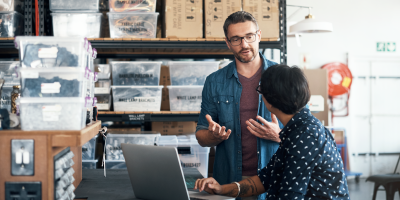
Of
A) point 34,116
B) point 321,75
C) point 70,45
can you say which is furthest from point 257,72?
point 321,75

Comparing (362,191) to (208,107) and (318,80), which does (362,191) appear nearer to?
(318,80)

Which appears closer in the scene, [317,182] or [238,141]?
[317,182]

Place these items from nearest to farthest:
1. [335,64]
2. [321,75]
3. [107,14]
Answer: [107,14], [321,75], [335,64]

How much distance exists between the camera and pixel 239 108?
183 centimetres

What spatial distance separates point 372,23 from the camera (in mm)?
6207

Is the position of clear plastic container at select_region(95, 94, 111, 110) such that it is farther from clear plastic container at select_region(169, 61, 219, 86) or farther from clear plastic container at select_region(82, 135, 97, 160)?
clear plastic container at select_region(169, 61, 219, 86)

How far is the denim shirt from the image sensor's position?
1779mm

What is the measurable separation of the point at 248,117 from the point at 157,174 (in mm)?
714

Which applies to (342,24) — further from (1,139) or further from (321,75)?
(1,139)

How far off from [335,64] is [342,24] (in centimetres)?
79

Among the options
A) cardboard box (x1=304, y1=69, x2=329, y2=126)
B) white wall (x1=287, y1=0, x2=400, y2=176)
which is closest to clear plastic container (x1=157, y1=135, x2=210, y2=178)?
cardboard box (x1=304, y1=69, x2=329, y2=126)

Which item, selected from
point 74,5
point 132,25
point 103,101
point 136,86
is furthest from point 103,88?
point 74,5

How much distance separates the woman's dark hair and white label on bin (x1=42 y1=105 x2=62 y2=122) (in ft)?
2.46

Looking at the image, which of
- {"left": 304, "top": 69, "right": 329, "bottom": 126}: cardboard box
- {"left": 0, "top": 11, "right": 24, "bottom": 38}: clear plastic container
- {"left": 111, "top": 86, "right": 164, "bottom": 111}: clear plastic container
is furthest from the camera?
{"left": 304, "top": 69, "right": 329, "bottom": 126}: cardboard box
